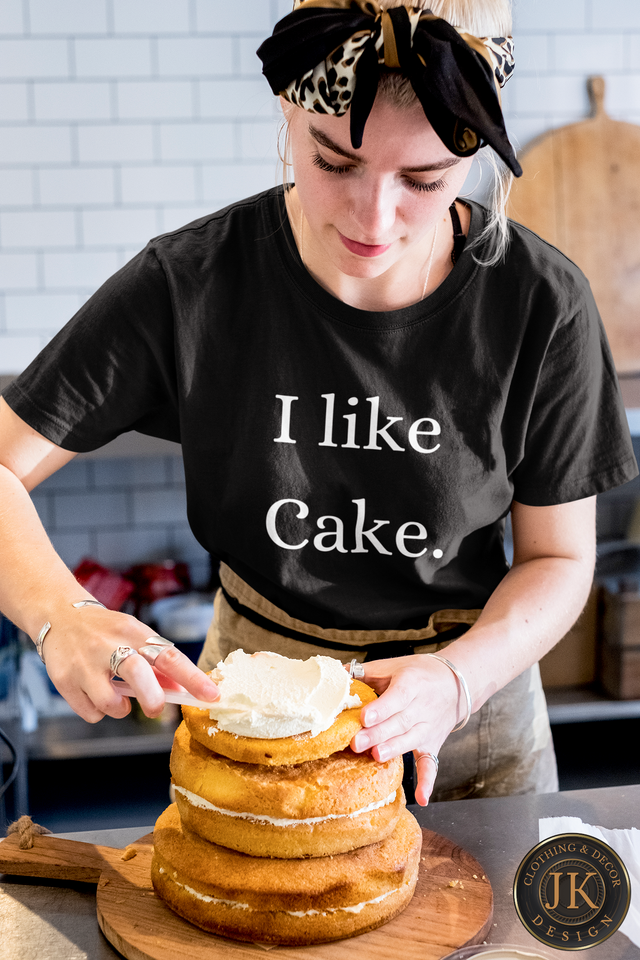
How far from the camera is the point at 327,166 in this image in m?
0.94

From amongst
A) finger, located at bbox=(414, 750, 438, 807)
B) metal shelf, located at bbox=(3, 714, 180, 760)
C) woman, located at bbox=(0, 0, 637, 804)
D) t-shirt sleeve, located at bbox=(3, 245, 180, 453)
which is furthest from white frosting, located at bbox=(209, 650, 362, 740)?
metal shelf, located at bbox=(3, 714, 180, 760)

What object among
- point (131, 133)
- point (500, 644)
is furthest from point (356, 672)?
point (131, 133)

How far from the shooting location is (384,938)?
0.88 meters

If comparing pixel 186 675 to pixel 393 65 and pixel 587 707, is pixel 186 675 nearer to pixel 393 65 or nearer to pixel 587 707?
pixel 393 65

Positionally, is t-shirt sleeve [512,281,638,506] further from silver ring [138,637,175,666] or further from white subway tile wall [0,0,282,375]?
white subway tile wall [0,0,282,375]

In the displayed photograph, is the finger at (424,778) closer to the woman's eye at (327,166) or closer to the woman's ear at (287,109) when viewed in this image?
the woman's eye at (327,166)

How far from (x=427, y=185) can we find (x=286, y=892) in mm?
719

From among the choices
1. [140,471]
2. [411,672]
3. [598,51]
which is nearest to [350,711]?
[411,672]

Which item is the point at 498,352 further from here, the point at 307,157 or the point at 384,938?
the point at 384,938

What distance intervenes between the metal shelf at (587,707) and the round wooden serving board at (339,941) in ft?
5.79

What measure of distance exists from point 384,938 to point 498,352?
0.70m

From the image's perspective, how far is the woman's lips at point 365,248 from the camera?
973 mm

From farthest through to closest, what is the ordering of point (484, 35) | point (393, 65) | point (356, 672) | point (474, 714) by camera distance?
point (474, 714) → point (356, 672) → point (484, 35) → point (393, 65)

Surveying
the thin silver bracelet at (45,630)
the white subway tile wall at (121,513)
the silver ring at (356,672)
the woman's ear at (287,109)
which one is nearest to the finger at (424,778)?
the silver ring at (356,672)
